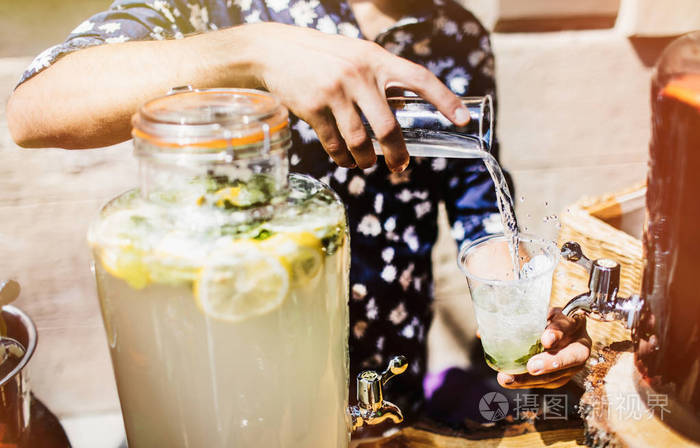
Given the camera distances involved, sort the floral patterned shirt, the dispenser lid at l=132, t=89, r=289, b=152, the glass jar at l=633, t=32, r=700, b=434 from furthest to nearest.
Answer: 1. the floral patterned shirt
2. the glass jar at l=633, t=32, r=700, b=434
3. the dispenser lid at l=132, t=89, r=289, b=152

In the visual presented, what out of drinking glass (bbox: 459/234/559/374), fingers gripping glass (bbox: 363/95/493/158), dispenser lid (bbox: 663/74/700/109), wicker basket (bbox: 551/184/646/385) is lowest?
wicker basket (bbox: 551/184/646/385)

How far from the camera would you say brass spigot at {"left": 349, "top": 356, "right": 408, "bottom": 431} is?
63 centimetres

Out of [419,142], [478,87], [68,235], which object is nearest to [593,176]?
[478,87]

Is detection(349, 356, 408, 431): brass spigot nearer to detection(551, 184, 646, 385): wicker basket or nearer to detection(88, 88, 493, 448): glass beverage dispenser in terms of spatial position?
detection(88, 88, 493, 448): glass beverage dispenser

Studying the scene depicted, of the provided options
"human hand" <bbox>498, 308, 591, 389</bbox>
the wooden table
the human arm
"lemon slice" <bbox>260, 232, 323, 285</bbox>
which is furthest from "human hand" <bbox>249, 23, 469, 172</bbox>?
the wooden table

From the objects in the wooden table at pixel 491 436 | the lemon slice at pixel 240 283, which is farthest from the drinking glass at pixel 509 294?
the lemon slice at pixel 240 283

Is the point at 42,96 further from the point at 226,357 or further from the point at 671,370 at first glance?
the point at 671,370

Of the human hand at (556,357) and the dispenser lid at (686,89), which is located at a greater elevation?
the dispenser lid at (686,89)

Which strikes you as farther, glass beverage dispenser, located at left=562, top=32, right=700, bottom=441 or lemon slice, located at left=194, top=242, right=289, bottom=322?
glass beverage dispenser, located at left=562, top=32, right=700, bottom=441

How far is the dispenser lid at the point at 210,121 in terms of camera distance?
45cm

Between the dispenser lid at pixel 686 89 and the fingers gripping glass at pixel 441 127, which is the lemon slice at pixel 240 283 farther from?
the dispenser lid at pixel 686 89

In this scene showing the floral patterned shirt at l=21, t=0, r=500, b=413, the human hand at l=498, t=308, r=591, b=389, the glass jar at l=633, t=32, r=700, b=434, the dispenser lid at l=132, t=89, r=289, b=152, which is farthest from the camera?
the floral patterned shirt at l=21, t=0, r=500, b=413

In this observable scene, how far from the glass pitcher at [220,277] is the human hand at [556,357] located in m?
0.31

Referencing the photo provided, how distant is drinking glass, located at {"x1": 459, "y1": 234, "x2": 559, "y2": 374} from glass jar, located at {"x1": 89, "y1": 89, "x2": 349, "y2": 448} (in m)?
0.20
